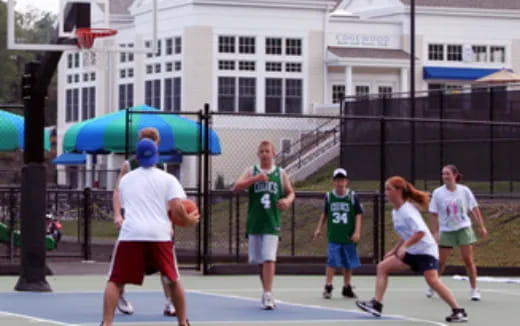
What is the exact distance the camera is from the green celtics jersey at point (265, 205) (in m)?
15.8

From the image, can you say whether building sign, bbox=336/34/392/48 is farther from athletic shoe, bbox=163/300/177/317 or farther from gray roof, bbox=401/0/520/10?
athletic shoe, bbox=163/300/177/317

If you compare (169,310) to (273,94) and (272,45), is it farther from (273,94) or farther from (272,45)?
(272,45)

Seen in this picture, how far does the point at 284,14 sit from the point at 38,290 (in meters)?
37.9

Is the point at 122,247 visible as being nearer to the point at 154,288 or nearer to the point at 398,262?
the point at 398,262

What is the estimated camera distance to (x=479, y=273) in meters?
22.8

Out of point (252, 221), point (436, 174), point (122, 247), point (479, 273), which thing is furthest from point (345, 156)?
point (122, 247)

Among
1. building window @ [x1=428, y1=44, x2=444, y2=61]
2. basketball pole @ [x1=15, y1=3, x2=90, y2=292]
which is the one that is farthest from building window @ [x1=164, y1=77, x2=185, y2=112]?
basketball pole @ [x1=15, y1=3, x2=90, y2=292]

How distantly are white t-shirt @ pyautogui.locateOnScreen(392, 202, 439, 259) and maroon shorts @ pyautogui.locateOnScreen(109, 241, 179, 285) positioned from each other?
3.33 m

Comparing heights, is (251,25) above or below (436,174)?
above

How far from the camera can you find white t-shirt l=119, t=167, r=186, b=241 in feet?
38.8

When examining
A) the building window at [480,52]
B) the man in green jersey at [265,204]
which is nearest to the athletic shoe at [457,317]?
the man in green jersey at [265,204]

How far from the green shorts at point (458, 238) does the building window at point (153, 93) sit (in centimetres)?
3732

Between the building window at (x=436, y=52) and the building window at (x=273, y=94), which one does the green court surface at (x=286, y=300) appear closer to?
the building window at (x=273, y=94)

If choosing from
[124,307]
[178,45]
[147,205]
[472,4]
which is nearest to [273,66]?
[178,45]
